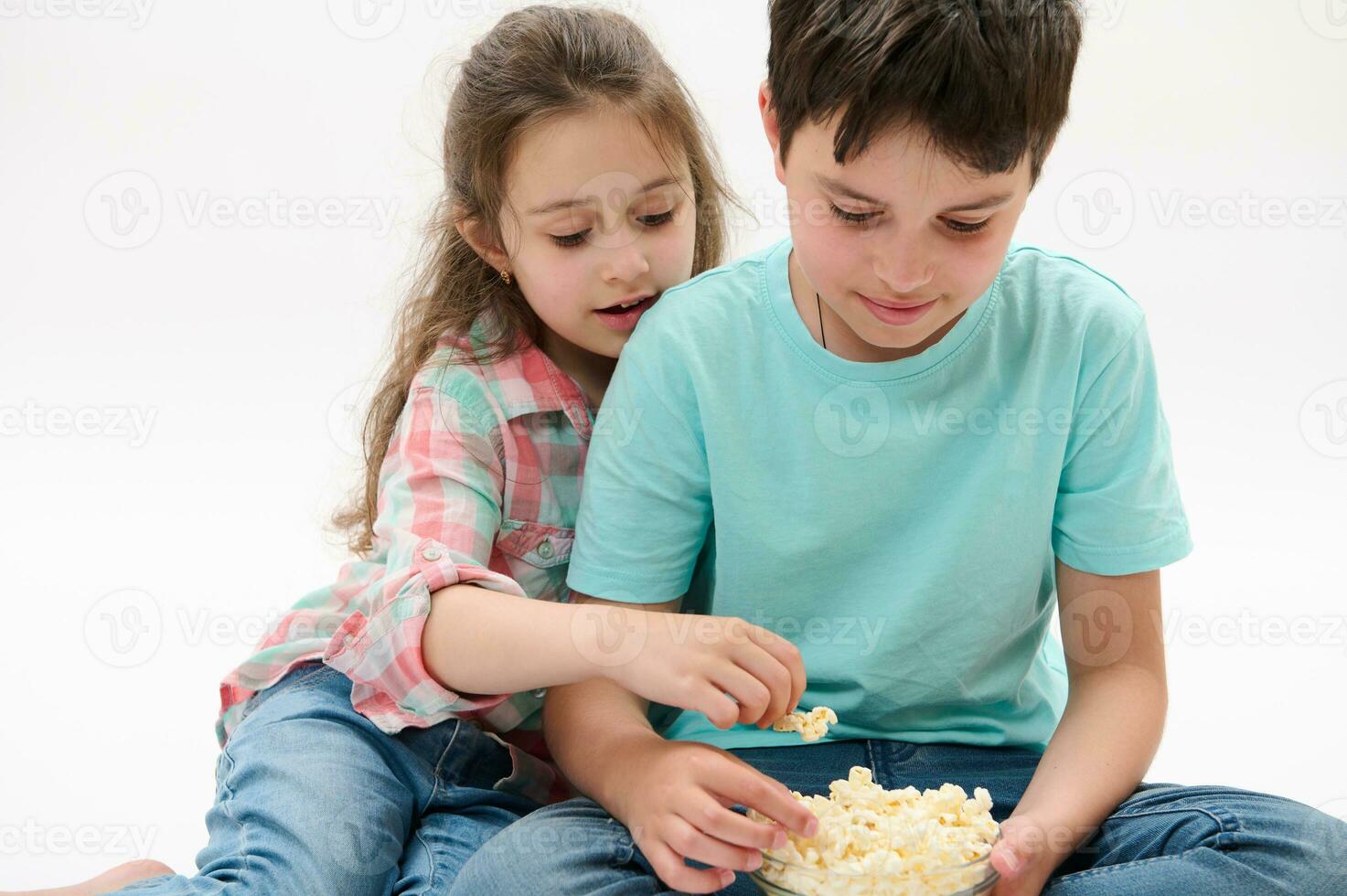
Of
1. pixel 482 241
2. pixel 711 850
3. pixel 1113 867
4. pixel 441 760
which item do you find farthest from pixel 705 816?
pixel 482 241

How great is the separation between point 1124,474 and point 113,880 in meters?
1.15

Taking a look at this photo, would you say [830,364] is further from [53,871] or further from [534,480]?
[53,871]

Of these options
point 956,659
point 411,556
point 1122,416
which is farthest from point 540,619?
point 1122,416


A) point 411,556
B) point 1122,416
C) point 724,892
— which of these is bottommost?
point 724,892

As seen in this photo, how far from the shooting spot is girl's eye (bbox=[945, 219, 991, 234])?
1.30 metres

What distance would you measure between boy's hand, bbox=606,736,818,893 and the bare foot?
654 millimetres

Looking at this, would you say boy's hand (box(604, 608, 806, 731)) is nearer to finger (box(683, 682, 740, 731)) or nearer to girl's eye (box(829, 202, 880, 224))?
finger (box(683, 682, 740, 731))

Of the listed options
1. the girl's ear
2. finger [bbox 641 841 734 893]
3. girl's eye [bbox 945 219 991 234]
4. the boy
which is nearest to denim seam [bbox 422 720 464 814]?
the boy

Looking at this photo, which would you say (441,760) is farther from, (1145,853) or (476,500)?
(1145,853)

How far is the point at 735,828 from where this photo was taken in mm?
1214

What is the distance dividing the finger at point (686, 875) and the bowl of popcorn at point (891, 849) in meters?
0.03

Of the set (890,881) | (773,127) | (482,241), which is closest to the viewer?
(890,881)

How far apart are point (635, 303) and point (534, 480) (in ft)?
0.74

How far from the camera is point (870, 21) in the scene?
49.7 inches
